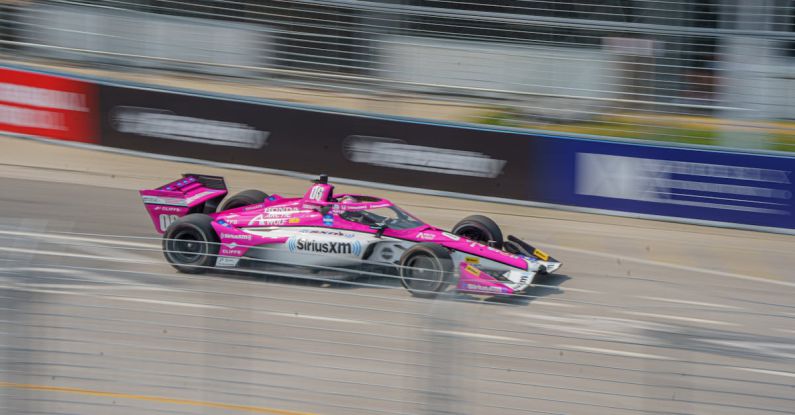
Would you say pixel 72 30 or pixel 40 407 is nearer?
pixel 40 407

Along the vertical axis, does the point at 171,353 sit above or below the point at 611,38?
below

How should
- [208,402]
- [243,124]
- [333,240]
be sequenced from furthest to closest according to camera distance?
[243,124], [333,240], [208,402]

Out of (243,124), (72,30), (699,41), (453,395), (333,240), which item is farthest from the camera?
(72,30)

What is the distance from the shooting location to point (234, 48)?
503 inches

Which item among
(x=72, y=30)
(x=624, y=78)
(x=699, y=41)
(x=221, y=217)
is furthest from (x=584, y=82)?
(x=72, y=30)

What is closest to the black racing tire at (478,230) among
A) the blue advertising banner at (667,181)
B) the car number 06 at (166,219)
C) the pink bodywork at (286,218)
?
the pink bodywork at (286,218)

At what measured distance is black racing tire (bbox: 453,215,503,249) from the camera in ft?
28.9

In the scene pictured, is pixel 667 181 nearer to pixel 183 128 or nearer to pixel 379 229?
pixel 379 229

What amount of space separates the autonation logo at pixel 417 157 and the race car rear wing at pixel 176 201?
2.91 meters

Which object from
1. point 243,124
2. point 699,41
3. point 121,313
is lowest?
point 121,313

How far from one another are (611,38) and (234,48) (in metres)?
5.03

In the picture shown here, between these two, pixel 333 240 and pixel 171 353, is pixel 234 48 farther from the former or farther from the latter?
pixel 171 353

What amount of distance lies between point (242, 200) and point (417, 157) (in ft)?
9.76

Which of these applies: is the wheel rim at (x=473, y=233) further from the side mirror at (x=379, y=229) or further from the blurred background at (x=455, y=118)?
the side mirror at (x=379, y=229)
